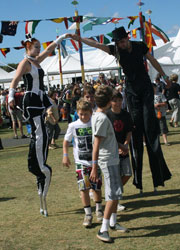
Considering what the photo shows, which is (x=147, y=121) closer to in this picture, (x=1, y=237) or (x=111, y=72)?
(x=1, y=237)

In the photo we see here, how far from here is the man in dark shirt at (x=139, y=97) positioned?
5.46m

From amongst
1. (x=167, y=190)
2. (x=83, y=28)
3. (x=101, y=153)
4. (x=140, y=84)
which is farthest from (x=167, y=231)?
(x=83, y=28)

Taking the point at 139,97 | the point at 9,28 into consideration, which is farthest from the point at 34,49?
the point at 9,28

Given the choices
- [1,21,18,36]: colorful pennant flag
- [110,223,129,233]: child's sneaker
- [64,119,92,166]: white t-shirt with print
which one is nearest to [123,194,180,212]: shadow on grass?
[110,223,129,233]: child's sneaker

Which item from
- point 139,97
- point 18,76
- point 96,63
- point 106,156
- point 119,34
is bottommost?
point 106,156

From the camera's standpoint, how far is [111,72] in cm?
3262

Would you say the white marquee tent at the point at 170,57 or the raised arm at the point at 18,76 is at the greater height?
the white marquee tent at the point at 170,57

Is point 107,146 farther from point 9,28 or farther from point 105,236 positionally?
point 9,28

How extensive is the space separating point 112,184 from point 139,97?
1.84 metres

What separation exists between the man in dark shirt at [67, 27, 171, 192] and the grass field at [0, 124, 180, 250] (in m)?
0.40

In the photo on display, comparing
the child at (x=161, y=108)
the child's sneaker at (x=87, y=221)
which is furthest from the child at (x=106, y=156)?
the child at (x=161, y=108)

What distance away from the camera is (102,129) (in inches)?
156

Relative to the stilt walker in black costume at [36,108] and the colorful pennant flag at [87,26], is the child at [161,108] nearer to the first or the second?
the stilt walker in black costume at [36,108]

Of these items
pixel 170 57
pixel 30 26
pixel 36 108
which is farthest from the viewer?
pixel 170 57
